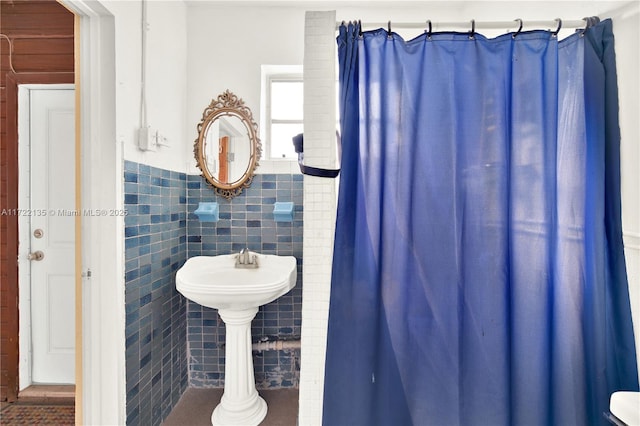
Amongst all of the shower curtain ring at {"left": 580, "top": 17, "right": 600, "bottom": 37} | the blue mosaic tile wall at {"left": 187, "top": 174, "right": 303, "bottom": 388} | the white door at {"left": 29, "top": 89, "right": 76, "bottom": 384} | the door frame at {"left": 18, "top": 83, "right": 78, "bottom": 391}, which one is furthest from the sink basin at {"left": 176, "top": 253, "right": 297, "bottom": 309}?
the shower curtain ring at {"left": 580, "top": 17, "right": 600, "bottom": 37}

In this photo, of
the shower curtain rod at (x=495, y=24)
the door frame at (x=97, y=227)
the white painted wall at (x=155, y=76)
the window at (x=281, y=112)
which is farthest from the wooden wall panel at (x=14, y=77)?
the shower curtain rod at (x=495, y=24)

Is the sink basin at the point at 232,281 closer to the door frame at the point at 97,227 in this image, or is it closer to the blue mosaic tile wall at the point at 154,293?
the blue mosaic tile wall at the point at 154,293

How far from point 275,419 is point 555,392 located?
1377mm

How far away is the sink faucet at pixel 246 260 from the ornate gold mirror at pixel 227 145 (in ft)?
1.26

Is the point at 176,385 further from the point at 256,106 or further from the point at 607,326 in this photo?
the point at 607,326

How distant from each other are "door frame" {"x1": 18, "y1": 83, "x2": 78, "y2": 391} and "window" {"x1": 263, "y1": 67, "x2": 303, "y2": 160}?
115 centimetres

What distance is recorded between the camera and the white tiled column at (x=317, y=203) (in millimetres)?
1089

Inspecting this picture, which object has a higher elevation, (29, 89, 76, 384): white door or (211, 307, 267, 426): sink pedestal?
(29, 89, 76, 384): white door

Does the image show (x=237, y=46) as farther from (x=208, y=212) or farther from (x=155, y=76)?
(x=208, y=212)

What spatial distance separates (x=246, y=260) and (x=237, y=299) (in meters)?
0.41

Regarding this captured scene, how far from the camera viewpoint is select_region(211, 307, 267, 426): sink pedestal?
165cm

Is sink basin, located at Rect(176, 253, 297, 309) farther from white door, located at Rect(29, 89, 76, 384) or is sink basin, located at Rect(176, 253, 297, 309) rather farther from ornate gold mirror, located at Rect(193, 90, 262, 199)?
white door, located at Rect(29, 89, 76, 384)

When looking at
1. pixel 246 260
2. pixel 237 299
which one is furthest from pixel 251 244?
pixel 237 299

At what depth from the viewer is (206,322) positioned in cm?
199
